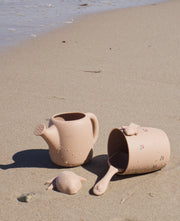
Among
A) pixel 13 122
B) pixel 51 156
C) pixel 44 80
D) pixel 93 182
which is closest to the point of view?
pixel 93 182

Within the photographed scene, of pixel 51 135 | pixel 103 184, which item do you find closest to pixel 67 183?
pixel 103 184

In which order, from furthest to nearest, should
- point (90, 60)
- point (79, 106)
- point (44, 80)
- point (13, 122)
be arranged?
point (90, 60) → point (44, 80) → point (79, 106) → point (13, 122)

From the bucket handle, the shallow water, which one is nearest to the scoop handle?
the bucket handle

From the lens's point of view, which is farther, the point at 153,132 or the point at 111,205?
the point at 153,132

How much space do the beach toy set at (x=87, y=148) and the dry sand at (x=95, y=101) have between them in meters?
0.06

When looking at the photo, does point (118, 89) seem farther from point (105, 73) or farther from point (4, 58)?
point (4, 58)

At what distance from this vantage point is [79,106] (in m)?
3.31

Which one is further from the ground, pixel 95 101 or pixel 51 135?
pixel 51 135

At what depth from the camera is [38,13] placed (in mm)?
8047

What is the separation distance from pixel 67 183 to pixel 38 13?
6563 millimetres

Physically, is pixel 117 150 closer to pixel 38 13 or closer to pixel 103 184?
pixel 103 184

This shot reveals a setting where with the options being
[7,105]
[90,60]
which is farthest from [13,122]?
[90,60]

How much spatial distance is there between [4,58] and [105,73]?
1470mm

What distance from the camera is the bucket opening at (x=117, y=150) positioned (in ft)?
7.80
